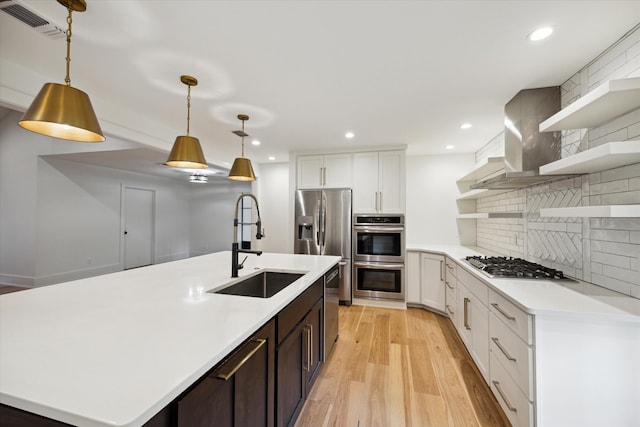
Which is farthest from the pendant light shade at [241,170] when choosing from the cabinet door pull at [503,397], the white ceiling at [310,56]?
the cabinet door pull at [503,397]

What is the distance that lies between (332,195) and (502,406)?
2981 mm

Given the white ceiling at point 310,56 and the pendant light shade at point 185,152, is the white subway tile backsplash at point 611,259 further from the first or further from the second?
the pendant light shade at point 185,152

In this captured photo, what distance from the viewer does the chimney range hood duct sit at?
209 cm

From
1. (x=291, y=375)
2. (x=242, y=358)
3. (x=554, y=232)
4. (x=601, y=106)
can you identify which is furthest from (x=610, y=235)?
(x=242, y=358)

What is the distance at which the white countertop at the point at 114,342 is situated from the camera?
0.59m

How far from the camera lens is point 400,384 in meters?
2.08

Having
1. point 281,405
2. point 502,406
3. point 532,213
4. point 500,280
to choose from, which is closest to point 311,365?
point 281,405

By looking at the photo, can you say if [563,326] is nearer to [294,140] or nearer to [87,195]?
[294,140]

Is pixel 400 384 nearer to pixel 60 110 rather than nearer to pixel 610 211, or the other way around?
pixel 610 211

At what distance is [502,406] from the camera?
5.61 ft

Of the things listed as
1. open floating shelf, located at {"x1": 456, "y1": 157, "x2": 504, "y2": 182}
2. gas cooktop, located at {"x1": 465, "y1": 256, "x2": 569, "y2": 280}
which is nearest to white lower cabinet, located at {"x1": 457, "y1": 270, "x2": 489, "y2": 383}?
gas cooktop, located at {"x1": 465, "y1": 256, "x2": 569, "y2": 280}

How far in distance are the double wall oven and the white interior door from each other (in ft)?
19.1

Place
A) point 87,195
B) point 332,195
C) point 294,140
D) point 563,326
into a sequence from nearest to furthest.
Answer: point 563,326 < point 294,140 < point 332,195 < point 87,195

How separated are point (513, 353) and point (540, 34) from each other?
75.1 inches
